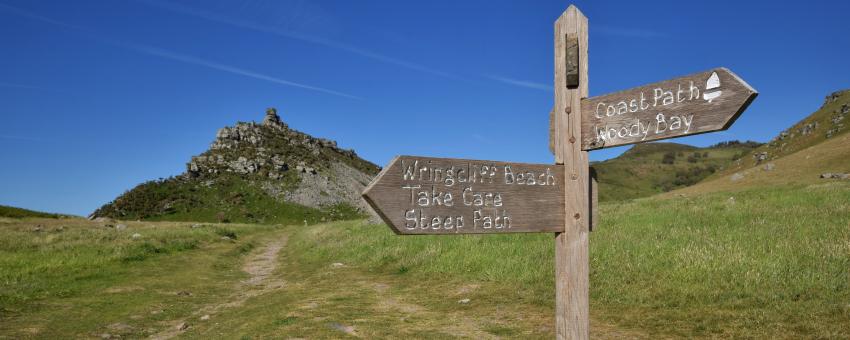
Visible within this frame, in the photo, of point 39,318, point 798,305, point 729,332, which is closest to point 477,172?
point 729,332

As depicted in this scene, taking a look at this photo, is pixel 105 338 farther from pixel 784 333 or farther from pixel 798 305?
pixel 798 305

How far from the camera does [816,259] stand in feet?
33.9

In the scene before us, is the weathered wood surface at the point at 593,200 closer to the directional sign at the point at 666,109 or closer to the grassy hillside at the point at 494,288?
the directional sign at the point at 666,109

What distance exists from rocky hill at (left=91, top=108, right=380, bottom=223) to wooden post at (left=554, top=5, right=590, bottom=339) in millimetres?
78003

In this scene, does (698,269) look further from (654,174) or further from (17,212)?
(654,174)

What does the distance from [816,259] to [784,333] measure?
391 cm

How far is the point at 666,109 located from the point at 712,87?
15.4 inches

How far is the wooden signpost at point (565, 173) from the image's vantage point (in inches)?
160

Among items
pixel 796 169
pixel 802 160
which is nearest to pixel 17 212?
pixel 796 169

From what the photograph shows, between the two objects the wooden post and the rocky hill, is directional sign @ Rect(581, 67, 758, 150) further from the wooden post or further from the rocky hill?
the rocky hill

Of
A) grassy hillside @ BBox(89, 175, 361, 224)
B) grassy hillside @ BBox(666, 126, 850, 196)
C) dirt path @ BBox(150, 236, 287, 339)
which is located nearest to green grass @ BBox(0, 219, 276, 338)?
dirt path @ BBox(150, 236, 287, 339)

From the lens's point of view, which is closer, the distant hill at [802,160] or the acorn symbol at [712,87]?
the acorn symbol at [712,87]

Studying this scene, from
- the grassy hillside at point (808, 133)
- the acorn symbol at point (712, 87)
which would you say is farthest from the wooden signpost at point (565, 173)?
the grassy hillside at point (808, 133)

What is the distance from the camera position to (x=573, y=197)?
15.2 feet
